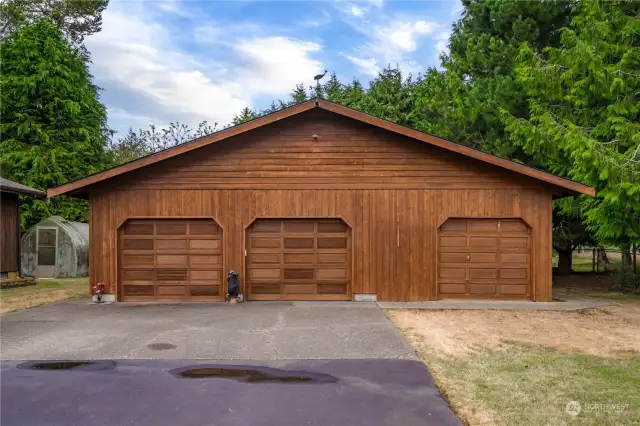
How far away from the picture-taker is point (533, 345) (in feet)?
23.6

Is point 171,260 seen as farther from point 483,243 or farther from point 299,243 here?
point 483,243

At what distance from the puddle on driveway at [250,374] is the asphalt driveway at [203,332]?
50 centimetres

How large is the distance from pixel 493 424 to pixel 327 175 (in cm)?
835

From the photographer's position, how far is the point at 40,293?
543 inches

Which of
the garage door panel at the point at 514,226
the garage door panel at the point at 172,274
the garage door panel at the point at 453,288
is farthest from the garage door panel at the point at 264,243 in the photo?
the garage door panel at the point at 514,226

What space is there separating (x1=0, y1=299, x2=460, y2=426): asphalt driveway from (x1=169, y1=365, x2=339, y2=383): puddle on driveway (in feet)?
0.04

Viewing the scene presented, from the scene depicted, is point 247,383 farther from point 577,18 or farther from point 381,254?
point 577,18

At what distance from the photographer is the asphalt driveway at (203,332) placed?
677 cm

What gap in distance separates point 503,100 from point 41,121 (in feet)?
77.3

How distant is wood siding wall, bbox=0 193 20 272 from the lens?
16.5 m

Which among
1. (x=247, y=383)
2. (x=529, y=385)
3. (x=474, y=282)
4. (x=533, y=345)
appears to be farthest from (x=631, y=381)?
(x=474, y=282)

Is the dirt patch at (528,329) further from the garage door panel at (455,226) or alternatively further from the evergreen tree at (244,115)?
the evergreen tree at (244,115)

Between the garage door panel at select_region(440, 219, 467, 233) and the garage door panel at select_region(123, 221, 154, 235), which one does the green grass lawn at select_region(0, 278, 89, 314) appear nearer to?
the garage door panel at select_region(123, 221, 154, 235)

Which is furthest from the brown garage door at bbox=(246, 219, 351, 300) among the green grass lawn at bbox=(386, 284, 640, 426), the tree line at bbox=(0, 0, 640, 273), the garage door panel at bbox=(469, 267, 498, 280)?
the tree line at bbox=(0, 0, 640, 273)
